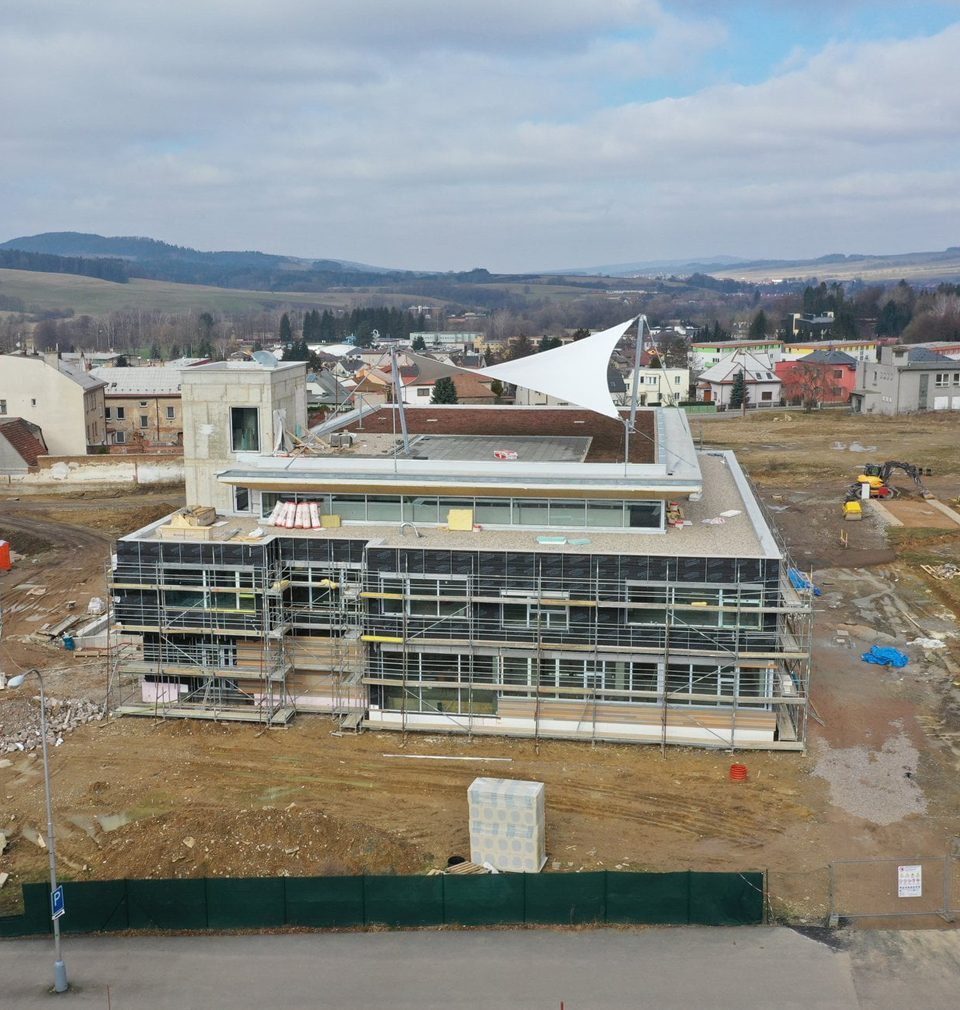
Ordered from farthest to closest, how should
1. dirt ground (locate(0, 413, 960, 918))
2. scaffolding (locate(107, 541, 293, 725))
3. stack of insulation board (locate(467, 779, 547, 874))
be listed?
scaffolding (locate(107, 541, 293, 725))
dirt ground (locate(0, 413, 960, 918))
stack of insulation board (locate(467, 779, 547, 874))

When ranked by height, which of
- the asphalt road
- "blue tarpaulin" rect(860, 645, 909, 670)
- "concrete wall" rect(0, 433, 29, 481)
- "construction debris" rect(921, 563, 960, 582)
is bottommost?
the asphalt road

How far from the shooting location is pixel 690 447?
43.3 meters

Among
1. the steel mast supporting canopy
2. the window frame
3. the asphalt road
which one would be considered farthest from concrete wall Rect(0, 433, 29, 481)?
the asphalt road

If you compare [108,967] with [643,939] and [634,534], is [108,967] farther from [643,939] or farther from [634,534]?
[634,534]

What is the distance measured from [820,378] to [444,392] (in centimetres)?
4136

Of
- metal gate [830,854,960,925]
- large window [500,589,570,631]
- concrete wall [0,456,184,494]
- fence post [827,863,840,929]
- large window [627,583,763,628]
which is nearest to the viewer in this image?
fence post [827,863,840,929]

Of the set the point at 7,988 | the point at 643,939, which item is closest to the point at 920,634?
the point at 643,939

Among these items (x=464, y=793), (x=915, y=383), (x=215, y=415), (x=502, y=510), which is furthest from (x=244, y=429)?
(x=915, y=383)

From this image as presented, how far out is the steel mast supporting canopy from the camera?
3841 centimetres

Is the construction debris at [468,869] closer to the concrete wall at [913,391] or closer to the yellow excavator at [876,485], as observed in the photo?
the yellow excavator at [876,485]

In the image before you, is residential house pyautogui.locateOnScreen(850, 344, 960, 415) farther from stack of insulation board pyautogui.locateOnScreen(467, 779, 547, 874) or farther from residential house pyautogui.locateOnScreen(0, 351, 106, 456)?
stack of insulation board pyautogui.locateOnScreen(467, 779, 547, 874)

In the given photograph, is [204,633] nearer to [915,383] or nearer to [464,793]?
[464,793]

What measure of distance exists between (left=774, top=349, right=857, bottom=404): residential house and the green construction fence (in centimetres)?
9635

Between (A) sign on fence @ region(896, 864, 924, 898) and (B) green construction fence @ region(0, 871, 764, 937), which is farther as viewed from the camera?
(A) sign on fence @ region(896, 864, 924, 898)
